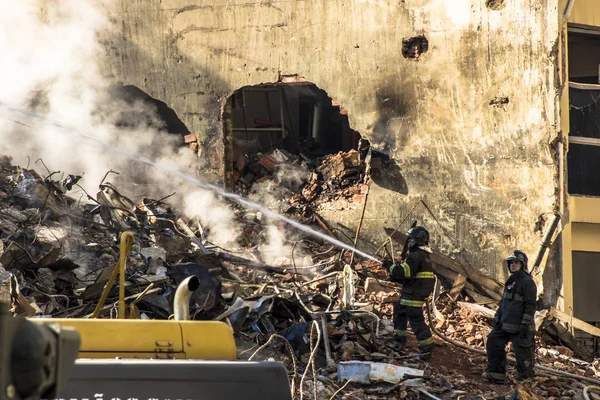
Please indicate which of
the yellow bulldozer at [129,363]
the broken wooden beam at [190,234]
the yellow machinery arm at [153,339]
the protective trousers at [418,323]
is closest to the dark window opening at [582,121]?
the protective trousers at [418,323]

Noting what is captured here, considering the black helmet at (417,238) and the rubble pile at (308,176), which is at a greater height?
the rubble pile at (308,176)

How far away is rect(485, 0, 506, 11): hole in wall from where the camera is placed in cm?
1146

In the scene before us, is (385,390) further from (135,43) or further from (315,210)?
(135,43)

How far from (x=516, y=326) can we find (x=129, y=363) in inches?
253

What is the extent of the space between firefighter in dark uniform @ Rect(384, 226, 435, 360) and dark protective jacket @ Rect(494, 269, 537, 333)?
0.83 meters

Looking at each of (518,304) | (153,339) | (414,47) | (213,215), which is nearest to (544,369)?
(518,304)

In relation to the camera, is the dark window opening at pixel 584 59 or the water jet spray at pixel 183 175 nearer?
the dark window opening at pixel 584 59

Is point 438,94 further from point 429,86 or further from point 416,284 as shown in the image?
point 416,284

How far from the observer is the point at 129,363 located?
2902 mm

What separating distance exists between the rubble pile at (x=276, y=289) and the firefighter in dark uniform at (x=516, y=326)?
203mm

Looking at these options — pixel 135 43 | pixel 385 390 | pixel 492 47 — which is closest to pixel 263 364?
pixel 385 390

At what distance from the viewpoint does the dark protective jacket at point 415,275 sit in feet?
29.6

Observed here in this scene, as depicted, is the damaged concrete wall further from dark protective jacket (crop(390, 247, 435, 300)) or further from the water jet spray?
dark protective jacket (crop(390, 247, 435, 300))

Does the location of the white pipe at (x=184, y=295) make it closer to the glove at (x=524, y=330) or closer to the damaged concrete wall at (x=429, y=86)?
the glove at (x=524, y=330)
